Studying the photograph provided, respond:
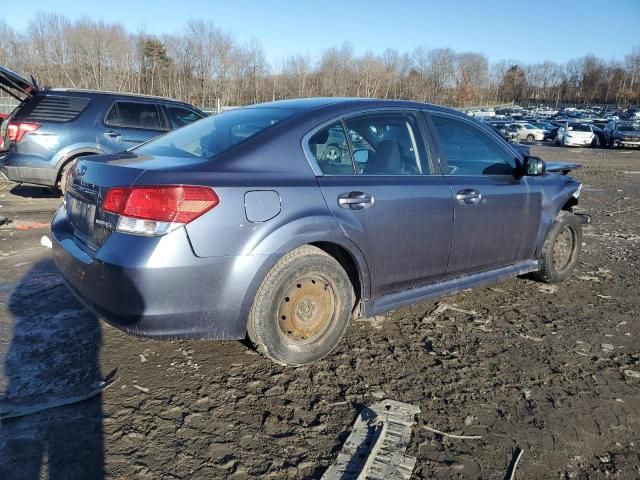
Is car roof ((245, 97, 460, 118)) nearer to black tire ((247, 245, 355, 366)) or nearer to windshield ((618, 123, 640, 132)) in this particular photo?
black tire ((247, 245, 355, 366))

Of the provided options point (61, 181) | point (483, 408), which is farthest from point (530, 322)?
point (61, 181)

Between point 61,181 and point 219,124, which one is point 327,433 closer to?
point 219,124

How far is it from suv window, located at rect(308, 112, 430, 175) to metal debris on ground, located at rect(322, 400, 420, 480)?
144cm

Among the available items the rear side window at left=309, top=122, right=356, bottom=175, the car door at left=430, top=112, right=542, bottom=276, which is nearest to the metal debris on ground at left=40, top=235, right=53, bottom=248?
the rear side window at left=309, top=122, right=356, bottom=175

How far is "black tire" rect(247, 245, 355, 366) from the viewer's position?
2.86 m

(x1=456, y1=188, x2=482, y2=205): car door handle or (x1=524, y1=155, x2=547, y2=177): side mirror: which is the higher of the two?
(x1=524, y1=155, x2=547, y2=177): side mirror

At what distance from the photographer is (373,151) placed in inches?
135

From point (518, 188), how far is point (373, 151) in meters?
1.50

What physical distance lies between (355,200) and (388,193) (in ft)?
0.94

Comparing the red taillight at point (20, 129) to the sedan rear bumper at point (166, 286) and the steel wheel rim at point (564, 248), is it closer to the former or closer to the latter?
the sedan rear bumper at point (166, 286)

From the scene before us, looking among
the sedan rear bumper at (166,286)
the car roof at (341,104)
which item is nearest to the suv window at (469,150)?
the car roof at (341,104)

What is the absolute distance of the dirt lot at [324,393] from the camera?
2281 mm

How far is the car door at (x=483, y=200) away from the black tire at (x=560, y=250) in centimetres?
30

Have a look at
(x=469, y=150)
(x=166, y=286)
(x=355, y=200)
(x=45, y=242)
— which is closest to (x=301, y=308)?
(x=355, y=200)
